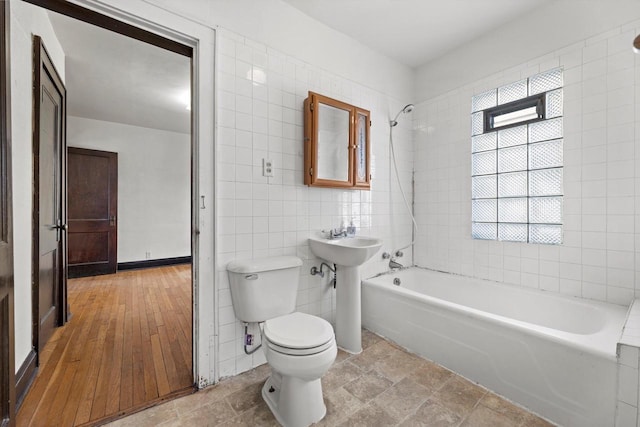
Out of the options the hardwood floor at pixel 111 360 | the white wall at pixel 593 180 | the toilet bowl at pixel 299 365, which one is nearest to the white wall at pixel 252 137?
the hardwood floor at pixel 111 360

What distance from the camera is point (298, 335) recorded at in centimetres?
135

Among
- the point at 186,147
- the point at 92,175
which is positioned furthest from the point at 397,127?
the point at 92,175

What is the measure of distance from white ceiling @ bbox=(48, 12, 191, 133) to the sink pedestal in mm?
2617

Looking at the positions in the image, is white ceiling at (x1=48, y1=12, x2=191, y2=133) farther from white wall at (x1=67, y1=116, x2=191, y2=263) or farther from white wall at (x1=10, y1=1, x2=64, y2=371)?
white wall at (x1=10, y1=1, x2=64, y2=371)

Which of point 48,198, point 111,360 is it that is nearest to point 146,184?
point 48,198

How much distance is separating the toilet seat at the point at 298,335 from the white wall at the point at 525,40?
249 centimetres

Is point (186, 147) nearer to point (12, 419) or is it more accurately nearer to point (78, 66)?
point (78, 66)

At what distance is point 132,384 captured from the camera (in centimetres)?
164

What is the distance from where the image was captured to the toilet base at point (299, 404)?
4.28ft

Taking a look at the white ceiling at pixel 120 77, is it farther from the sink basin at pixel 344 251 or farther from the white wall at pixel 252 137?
the sink basin at pixel 344 251

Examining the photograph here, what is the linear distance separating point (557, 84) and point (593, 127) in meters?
0.42

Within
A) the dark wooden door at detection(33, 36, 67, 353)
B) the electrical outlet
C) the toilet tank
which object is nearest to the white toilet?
the toilet tank

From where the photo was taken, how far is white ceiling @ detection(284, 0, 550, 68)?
6.49 ft

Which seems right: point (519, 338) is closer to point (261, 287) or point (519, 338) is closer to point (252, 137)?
point (261, 287)
